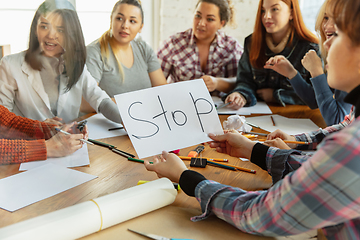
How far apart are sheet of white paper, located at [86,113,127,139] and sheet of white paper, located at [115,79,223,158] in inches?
6.6

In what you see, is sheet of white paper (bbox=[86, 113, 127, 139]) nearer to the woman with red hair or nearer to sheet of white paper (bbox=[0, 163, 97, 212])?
sheet of white paper (bbox=[0, 163, 97, 212])

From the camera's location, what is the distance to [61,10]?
0.43m

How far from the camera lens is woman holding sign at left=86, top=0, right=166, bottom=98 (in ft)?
4.33

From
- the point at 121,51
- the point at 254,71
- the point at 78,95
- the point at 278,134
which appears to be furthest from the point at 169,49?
the point at 78,95

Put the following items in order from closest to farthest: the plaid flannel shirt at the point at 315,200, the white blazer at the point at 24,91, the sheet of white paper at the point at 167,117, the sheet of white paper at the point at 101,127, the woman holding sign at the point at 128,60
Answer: the plaid flannel shirt at the point at 315,200
the white blazer at the point at 24,91
the sheet of white paper at the point at 167,117
the sheet of white paper at the point at 101,127
the woman holding sign at the point at 128,60

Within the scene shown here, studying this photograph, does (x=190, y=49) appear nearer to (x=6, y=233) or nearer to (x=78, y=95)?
(x=78, y=95)

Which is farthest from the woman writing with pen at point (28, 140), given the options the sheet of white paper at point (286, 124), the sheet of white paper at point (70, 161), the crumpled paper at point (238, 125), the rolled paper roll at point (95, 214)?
the sheet of white paper at point (286, 124)

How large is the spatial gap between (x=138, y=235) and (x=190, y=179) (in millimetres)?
131

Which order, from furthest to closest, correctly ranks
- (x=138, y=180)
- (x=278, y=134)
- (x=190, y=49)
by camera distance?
1. (x=190, y=49)
2. (x=278, y=134)
3. (x=138, y=180)

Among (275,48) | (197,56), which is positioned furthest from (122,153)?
(197,56)

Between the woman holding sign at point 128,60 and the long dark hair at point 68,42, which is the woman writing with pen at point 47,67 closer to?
the long dark hair at point 68,42

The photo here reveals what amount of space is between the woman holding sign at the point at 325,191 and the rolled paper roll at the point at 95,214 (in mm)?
66

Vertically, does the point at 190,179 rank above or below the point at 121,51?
below

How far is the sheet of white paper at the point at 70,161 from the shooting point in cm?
64
